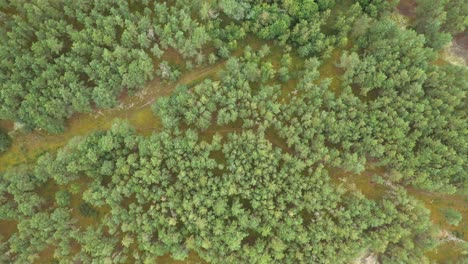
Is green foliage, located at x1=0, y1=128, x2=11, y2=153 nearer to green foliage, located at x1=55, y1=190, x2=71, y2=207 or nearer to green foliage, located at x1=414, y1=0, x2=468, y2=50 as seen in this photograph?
green foliage, located at x1=55, y1=190, x2=71, y2=207

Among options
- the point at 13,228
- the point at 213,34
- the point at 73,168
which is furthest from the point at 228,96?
the point at 13,228

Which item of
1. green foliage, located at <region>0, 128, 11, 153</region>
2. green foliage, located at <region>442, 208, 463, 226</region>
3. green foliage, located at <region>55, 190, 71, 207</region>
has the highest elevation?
green foliage, located at <region>442, 208, 463, 226</region>

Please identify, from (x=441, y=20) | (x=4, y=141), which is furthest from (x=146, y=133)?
(x=441, y=20)

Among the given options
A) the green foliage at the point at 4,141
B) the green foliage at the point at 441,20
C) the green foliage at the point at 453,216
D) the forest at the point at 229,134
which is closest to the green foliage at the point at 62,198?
the forest at the point at 229,134

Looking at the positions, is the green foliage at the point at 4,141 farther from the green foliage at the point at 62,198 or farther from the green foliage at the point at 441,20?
the green foliage at the point at 441,20

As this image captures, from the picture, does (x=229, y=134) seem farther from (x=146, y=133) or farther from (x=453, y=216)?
(x=453, y=216)

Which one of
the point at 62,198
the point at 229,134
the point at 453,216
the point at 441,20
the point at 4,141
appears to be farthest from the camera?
the point at 441,20

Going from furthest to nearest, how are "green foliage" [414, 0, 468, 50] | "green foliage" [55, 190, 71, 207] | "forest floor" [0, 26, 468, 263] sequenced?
"green foliage" [414, 0, 468, 50] < "forest floor" [0, 26, 468, 263] < "green foliage" [55, 190, 71, 207]

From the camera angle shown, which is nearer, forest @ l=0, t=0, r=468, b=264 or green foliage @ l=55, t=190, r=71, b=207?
forest @ l=0, t=0, r=468, b=264

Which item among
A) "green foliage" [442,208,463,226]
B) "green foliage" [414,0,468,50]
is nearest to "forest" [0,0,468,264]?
"green foliage" [414,0,468,50]
